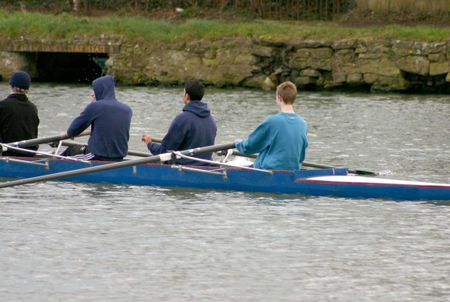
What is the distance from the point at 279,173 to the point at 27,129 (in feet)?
11.5

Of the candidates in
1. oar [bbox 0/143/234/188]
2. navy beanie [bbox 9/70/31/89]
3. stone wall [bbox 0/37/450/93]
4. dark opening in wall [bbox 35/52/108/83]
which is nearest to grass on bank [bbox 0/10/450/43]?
stone wall [bbox 0/37/450/93]

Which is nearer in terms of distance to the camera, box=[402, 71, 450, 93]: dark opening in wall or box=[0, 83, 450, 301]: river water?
box=[0, 83, 450, 301]: river water

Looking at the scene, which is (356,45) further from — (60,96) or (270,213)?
(270,213)

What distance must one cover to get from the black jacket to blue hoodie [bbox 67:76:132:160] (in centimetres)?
86

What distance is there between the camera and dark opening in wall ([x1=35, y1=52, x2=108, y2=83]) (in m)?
34.6

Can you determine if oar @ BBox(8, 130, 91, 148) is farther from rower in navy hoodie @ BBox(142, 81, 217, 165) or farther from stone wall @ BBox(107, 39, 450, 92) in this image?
stone wall @ BBox(107, 39, 450, 92)

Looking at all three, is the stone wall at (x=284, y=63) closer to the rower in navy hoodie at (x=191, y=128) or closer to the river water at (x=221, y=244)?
the river water at (x=221, y=244)

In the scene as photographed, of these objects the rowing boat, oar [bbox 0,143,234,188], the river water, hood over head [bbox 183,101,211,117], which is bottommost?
the river water

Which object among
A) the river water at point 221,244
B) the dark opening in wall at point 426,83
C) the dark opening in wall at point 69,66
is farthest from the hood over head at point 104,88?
the dark opening in wall at point 69,66

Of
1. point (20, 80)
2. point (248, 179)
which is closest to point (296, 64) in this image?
point (20, 80)

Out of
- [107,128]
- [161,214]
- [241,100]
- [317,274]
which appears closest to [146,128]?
[241,100]

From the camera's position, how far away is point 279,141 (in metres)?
15.1

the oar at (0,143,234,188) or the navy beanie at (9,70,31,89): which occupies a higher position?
the navy beanie at (9,70,31,89)

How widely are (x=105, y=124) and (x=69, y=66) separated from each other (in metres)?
19.6
